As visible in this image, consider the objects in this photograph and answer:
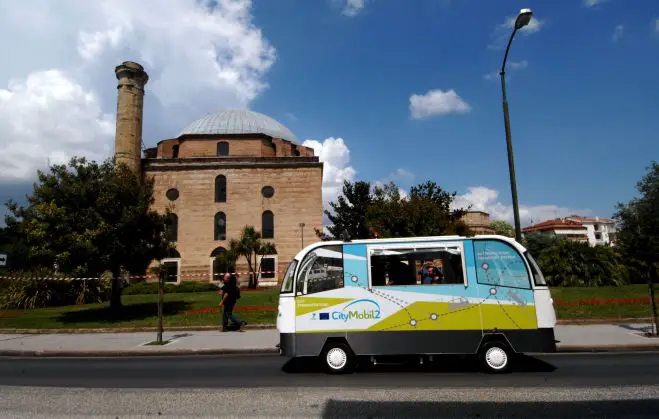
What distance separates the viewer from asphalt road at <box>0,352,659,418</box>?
4.86m

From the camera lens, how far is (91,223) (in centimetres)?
1628

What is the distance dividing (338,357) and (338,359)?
0.04m

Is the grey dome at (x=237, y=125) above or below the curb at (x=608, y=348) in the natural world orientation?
above

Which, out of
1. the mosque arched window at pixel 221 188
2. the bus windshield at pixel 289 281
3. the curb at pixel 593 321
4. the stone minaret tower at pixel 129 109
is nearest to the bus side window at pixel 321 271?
the bus windshield at pixel 289 281

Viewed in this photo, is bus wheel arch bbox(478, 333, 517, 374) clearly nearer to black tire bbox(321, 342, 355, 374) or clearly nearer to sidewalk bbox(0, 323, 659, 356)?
black tire bbox(321, 342, 355, 374)

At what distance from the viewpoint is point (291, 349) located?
762cm

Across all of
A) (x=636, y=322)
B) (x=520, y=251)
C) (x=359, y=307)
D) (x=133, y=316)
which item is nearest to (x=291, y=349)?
(x=359, y=307)

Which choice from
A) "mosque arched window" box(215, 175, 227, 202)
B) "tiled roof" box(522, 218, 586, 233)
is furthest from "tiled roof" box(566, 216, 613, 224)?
"mosque arched window" box(215, 175, 227, 202)

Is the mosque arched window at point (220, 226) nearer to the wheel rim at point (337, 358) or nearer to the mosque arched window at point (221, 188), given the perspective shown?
the mosque arched window at point (221, 188)

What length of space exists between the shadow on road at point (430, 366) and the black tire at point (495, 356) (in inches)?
10.0

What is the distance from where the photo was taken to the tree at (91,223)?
1619 cm

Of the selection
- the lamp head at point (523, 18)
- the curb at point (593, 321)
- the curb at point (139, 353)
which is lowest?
the curb at point (139, 353)

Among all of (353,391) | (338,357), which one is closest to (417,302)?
(338,357)

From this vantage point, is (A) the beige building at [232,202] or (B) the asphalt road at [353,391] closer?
(B) the asphalt road at [353,391]
